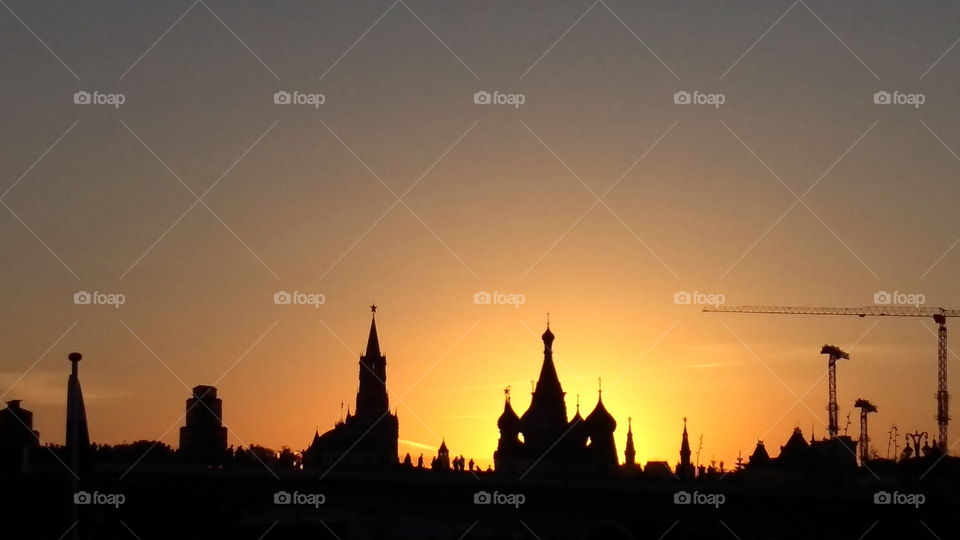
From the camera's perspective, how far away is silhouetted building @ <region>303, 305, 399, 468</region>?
178 m

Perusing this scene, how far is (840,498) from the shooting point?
308 feet

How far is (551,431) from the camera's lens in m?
153

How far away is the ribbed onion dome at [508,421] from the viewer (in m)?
158

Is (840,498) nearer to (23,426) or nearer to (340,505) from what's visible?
(340,505)

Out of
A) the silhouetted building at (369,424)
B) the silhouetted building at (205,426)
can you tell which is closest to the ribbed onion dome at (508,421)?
the silhouetted building at (369,424)

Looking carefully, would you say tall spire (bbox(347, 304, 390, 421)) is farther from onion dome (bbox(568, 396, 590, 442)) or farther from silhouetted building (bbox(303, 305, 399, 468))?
onion dome (bbox(568, 396, 590, 442))

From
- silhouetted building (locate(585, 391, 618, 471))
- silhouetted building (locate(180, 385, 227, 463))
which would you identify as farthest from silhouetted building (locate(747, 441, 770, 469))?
silhouetted building (locate(180, 385, 227, 463))

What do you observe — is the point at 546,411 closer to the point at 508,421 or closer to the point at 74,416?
the point at 508,421

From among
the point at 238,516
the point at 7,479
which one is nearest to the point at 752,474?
the point at 238,516

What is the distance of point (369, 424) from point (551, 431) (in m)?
37.6

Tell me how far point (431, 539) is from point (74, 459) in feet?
208

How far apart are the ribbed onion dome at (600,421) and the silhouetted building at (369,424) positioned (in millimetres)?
27300

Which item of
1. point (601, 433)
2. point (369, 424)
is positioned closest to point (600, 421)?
point (601, 433)

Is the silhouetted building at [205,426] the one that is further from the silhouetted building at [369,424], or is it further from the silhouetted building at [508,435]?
the silhouetted building at [508,435]
